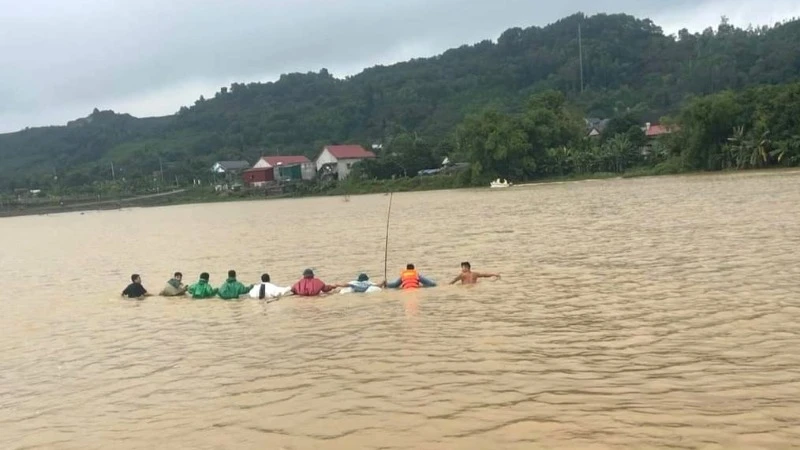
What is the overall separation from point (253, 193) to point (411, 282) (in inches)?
Answer: 3486

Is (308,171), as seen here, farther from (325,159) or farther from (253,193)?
(253,193)

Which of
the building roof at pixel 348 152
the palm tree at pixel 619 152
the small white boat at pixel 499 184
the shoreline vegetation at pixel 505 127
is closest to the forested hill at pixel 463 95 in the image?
the shoreline vegetation at pixel 505 127

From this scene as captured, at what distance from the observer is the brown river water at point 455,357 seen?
7.72 meters

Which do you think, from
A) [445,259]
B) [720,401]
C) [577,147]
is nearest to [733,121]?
[577,147]

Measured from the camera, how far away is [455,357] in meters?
10.6

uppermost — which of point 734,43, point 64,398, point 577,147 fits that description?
point 734,43

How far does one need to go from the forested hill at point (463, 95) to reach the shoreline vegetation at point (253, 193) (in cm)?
1450

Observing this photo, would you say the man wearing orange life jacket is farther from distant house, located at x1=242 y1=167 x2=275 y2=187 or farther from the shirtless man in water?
distant house, located at x1=242 y1=167 x2=275 y2=187

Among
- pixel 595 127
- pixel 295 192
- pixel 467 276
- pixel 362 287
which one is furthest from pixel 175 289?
pixel 595 127

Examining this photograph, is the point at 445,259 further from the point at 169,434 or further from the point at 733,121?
the point at 733,121

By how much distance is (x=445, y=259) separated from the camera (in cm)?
2320

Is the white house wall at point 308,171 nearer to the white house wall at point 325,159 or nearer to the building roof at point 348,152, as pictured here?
the white house wall at point 325,159

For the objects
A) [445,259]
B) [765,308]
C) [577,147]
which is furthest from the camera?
[577,147]

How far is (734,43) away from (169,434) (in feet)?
520
